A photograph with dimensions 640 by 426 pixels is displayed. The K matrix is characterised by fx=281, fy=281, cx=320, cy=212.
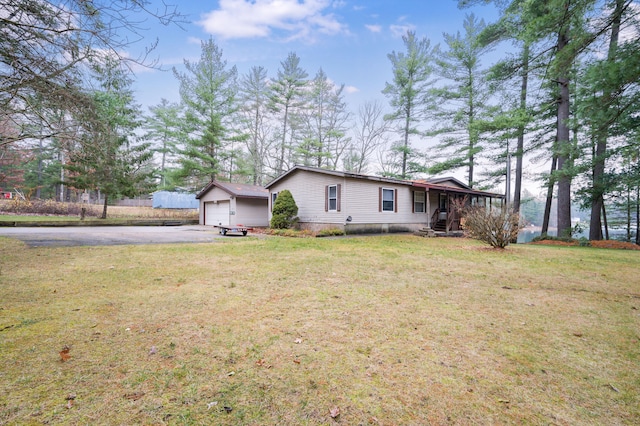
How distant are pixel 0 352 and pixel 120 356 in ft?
3.35

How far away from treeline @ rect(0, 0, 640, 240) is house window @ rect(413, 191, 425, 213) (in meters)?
5.77

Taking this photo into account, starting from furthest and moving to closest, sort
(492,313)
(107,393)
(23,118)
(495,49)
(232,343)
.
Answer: (495,49) < (23,118) < (492,313) < (232,343) < (107,393)

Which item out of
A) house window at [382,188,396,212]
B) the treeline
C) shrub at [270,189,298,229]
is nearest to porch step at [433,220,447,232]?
house window at [382,188,396,212]

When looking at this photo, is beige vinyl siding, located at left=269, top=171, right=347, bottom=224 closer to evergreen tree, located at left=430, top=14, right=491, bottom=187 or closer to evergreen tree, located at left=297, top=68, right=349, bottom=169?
evergreen tree, located at left=297, top=68, right=349, bottom=169

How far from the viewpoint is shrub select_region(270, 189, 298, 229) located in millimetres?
15797

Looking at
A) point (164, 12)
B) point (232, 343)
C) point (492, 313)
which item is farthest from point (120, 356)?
point (164, 12)

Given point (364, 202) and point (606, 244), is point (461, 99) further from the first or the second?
point (606, 244)

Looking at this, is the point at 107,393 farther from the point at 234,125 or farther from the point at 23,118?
the point at 234,125

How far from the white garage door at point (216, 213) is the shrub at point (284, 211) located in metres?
6.06

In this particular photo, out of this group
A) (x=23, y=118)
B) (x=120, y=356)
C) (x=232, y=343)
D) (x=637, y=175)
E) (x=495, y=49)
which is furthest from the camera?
(x=495, y=49)

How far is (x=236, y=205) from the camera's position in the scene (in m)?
19.4

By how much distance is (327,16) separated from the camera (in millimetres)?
13359

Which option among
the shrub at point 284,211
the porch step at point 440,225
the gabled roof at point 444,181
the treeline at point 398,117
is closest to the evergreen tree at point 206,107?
the treeline at point 398,117

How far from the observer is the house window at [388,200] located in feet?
51.2
